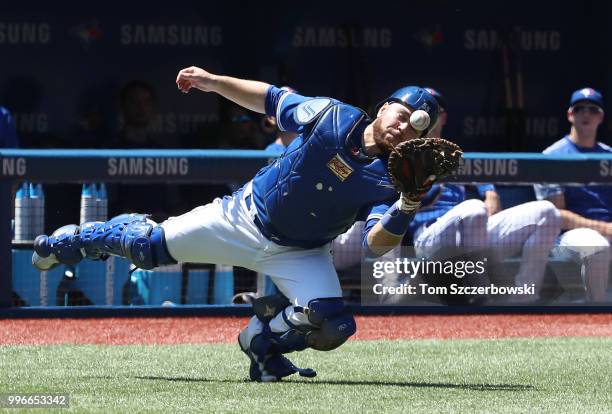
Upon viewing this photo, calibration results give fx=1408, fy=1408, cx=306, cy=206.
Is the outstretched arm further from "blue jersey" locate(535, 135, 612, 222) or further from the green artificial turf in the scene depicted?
"blue jersey" locate(535, 135, 612, 222)

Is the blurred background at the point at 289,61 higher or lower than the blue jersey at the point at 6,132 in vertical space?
higher

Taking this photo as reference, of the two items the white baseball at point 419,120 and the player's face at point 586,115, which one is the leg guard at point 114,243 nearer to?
the white baseball at point 419,120

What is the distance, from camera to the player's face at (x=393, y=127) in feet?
18.4

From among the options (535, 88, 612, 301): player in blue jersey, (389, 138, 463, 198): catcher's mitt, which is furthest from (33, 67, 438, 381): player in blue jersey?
(535, 88, 612, 301): player in blue jersey

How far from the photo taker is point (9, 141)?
30.9ft

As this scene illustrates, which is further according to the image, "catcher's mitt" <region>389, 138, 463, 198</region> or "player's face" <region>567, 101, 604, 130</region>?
"player's face" <region>567, 101, 604, 130</region>

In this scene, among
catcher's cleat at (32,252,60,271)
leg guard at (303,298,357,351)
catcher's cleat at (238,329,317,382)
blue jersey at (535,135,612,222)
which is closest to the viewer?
leg guard at (303,298,357,351)

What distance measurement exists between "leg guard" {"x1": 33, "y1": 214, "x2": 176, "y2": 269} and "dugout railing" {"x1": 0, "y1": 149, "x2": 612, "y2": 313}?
2287 millimetres

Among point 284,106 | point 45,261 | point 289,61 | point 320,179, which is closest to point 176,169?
point 45,261

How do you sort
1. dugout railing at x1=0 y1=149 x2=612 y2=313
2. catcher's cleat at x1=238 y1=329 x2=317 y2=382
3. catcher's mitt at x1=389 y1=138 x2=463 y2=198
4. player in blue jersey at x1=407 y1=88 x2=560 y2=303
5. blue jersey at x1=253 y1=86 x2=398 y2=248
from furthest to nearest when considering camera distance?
player in blue jersey at x1=407 y1=88 x2=560 y2=303
dugout railing at x1=0 y1=149 x2=612 y2=313
catcher's cleat at x1=238 y1=329 x2=317 y2=382
blue jersey at x1=253 y1=86 x2=398 y2=248
catcher's mitt at x1=389 y1=138 x2=463 y2=198

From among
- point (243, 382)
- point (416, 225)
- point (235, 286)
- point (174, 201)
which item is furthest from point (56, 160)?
point (243, 382)

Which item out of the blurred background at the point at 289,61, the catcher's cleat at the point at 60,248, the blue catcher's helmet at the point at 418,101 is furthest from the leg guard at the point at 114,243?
the blurred background at the point at 289,61

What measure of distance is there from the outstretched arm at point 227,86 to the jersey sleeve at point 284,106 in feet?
0.10

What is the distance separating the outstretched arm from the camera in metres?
6.00
